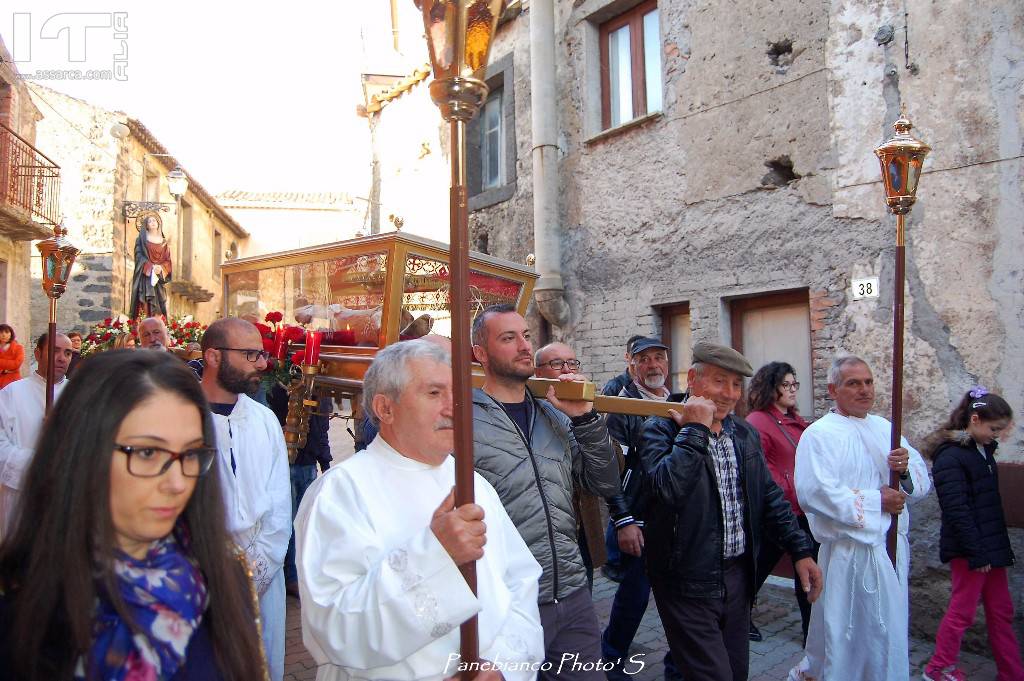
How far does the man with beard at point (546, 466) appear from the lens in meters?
2.85

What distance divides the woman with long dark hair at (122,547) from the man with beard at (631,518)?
7.40 ft

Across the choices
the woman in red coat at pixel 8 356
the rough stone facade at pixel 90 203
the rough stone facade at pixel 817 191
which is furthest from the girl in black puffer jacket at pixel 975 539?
the rough stone facade at pixel 90 203

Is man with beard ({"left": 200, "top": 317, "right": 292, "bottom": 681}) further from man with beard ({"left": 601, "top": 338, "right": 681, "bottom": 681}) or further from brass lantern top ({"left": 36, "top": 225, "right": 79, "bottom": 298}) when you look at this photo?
brass lantern top ({"left": 36, "top": 225, "right": 79, "bottom": 298})

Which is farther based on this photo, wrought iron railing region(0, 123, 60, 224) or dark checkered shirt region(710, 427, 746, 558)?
wrought iron railing region(0, 123, 60, 224)

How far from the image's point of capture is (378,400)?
7.74ft

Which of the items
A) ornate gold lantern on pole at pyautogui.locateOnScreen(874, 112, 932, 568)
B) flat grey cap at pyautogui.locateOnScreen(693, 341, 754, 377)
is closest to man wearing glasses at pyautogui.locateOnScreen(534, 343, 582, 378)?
flat grey cap at pyautogui.locateOnScreen(693, 341, 754, 377)

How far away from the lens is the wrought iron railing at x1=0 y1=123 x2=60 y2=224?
12359 mm

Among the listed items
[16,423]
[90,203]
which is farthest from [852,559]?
[90,203]

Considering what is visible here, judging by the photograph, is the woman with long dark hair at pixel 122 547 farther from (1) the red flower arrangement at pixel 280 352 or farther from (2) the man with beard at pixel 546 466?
(1) the red flower arrangement at pixel 280 352

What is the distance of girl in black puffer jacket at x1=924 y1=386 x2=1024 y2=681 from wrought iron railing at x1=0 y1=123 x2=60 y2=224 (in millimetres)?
12974

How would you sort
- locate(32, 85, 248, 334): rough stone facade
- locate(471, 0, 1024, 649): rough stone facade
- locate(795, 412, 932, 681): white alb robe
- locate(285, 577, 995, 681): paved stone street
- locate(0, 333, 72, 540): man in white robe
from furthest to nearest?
locate(32, 85, 248, 334): rough stone facade → locate(471, 0, 1024, 649): rough stone facade → locate(285, 577, 995, 681): paved stone street → locate(0, 333, 72, 540): man in white robe → locate(795, 412, 932, 681): white alb robe

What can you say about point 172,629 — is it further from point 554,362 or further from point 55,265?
point 55,265

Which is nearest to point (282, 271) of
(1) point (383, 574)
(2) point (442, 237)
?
(1) point (383, 574)

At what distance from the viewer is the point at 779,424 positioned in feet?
16.5
